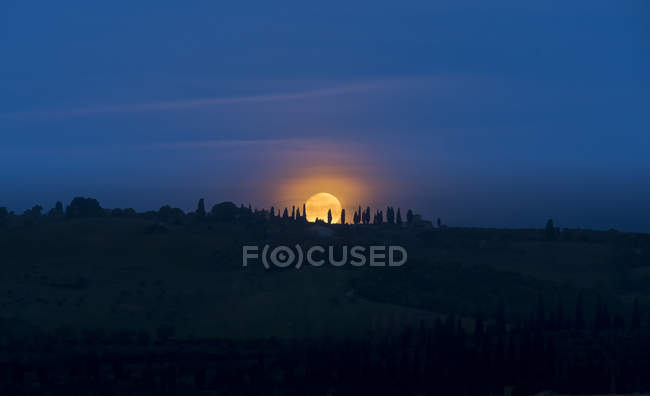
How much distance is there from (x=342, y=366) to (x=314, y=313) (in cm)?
1802

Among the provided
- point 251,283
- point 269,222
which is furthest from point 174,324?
point 269,222

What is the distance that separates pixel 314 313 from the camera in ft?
189

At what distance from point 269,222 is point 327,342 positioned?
61.9 meters

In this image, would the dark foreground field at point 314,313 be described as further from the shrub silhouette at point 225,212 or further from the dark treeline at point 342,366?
the shrub silhouette at point 225,212

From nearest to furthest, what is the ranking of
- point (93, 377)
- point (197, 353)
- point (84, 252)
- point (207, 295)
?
point (93, 377) < point (197, 353) < point (207, 295) < point (84, 252)

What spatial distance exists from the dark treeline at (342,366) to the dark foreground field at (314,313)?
12 centimetres

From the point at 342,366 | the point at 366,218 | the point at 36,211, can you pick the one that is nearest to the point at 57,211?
the point at 36,211

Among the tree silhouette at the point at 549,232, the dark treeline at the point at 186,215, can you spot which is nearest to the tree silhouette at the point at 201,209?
the dark treeline at the point at 186,215

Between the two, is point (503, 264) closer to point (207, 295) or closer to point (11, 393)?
point (207, 295)

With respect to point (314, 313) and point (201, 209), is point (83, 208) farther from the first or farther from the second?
point (314, 313)

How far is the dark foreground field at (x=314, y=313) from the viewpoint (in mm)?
38750

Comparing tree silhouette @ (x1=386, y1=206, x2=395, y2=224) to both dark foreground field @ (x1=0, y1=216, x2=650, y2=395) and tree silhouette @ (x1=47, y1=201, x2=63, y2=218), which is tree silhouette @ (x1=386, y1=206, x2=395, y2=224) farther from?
tree silhouette @ (x1=47, y1=201, x2=63, y2=218)

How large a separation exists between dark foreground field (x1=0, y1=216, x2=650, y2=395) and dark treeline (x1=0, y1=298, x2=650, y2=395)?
116 mm

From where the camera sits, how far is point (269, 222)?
10581 centimetres
